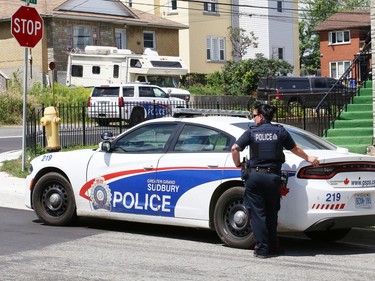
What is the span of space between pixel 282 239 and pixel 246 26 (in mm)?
45298

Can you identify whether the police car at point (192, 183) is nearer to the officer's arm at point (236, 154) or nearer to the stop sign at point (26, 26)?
the officer's arm at point (236, 154)

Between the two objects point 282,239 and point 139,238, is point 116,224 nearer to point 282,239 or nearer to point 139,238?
point 139,238

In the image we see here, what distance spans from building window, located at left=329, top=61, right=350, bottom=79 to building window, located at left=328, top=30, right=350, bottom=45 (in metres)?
1.62

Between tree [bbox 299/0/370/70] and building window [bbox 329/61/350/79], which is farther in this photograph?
tree [bbox 299/0/370/70]

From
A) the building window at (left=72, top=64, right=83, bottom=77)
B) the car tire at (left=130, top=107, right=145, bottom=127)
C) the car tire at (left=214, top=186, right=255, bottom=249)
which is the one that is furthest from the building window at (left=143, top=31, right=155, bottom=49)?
the car tire at (left=214, top=186, right=255, bottom=249)

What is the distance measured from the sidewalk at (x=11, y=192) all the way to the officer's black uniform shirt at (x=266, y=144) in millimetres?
5207

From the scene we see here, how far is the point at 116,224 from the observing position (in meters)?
11.2

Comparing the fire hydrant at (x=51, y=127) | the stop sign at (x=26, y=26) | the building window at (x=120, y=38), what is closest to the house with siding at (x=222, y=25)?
the building window at (x=120, y=38)

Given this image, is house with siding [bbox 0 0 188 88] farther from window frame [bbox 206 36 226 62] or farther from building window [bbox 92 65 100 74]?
window frame [bbox 206 36 226 62]

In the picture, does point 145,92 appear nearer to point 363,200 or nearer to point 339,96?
point 339,96

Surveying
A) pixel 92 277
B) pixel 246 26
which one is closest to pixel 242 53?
pixel 246 26

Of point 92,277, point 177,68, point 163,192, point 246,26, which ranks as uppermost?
point 246,26

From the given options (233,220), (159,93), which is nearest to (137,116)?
(159,93)

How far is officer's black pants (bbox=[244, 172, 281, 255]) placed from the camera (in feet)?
28.3
